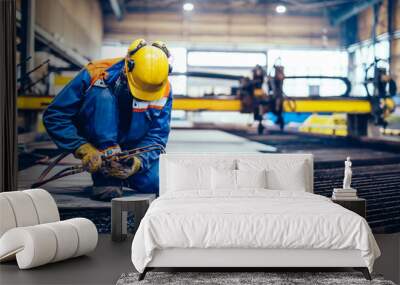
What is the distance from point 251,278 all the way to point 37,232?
1.61 m

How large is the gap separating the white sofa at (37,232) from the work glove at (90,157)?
3.79 feet

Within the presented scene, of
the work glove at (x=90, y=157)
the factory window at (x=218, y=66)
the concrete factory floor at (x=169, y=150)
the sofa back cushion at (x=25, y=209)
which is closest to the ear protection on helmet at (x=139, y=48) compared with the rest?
the factory window at (x=218, y=66)

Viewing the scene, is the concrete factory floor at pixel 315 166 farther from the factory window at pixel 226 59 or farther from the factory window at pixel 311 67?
the factory window at pixel 226 59

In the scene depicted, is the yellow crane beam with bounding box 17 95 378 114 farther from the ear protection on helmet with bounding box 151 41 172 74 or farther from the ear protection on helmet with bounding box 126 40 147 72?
the ear protection on helmet with bounding box 126 40 147 72

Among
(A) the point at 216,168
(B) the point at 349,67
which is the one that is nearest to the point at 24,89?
(A) the point at 216,168

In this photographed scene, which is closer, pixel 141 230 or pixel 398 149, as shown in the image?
pixel 141 230

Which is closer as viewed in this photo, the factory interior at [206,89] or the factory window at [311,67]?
the factory interior at [206,89]

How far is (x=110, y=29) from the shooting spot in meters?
6.60

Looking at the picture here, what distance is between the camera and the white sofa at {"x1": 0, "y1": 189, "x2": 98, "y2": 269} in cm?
452

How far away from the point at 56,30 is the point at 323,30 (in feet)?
9.42

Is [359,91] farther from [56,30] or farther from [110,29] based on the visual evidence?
[56,30]

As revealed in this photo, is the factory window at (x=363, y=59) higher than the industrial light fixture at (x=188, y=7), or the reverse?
the industrial light fixture at (x=188, y=7)

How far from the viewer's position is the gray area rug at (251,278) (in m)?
4.14

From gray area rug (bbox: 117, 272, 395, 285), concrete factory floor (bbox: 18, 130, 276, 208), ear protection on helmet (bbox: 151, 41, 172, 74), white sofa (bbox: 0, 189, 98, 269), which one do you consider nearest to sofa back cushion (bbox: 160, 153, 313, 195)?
concrete factory floor (bbox: 18, 130, 276, 208)
